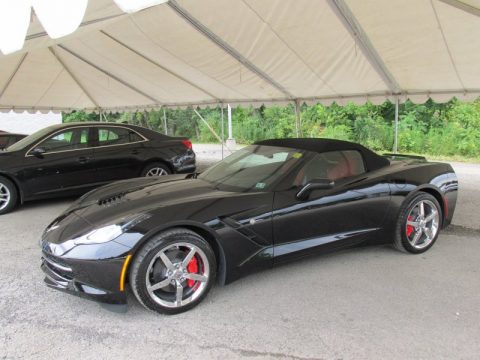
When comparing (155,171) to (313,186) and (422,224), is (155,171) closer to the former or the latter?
(313,186)

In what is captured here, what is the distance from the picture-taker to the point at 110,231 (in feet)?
9.47

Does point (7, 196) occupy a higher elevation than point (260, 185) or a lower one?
lower

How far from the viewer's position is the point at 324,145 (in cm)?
405

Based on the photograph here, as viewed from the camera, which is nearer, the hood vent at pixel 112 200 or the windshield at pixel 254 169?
the hood vent at pixel 112 200

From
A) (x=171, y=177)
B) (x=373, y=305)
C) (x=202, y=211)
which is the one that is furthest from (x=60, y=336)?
(x=373, y=305)

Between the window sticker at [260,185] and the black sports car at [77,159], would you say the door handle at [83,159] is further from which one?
the window sticker at [260,185]

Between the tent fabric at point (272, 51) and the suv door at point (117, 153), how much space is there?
166cm

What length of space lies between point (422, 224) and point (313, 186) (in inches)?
64.5

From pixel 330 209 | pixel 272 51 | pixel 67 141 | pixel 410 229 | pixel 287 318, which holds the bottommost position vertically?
pixel 287 318

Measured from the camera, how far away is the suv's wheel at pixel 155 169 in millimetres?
7225

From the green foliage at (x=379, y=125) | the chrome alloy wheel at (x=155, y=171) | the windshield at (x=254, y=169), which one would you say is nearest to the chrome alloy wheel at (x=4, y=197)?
the chrome alloy wheel at (x=155, y=171)

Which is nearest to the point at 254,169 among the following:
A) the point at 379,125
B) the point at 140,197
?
the point at 140,197

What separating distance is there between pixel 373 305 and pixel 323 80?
19.1ft

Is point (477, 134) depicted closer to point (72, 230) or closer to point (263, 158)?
point (263, 158)
